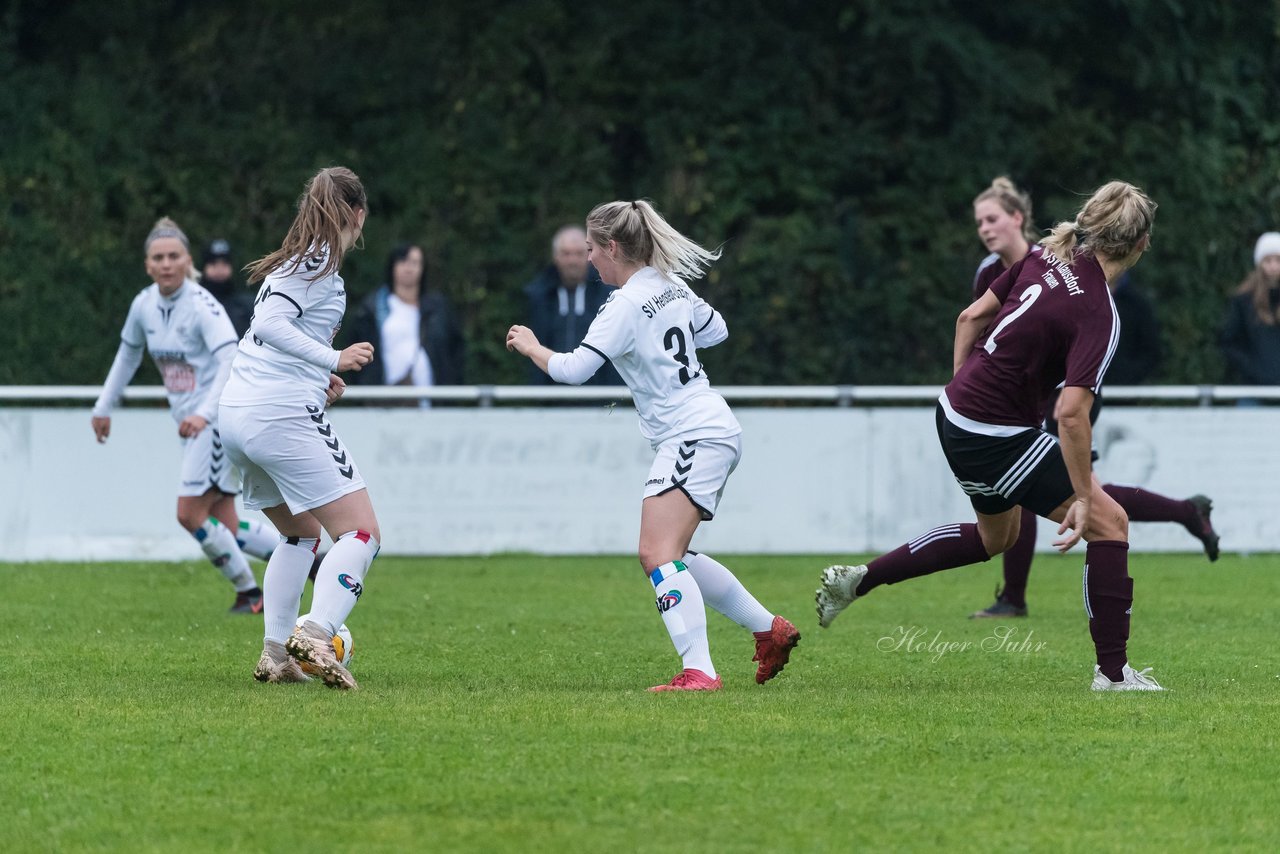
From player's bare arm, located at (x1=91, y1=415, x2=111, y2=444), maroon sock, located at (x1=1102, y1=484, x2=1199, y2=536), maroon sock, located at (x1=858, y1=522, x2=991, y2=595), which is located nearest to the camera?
maroon sock, located at (x1=858, y1=522, x2=991, y2=595)

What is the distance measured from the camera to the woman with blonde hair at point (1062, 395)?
271 inches

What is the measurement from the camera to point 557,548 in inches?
539

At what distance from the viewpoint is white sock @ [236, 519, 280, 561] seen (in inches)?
427

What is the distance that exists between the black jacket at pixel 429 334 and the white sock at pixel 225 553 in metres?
3.84

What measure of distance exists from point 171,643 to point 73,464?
5.02 meters

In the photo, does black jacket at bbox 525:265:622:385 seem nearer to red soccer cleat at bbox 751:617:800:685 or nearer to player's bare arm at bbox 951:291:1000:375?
player's bare arm at bbox 951:291:1000:375

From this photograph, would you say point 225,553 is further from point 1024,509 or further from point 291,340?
point 1024,509

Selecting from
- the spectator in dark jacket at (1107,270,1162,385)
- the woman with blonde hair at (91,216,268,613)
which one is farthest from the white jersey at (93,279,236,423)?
the spectator in dark jacket at (1107,270,1162,385)

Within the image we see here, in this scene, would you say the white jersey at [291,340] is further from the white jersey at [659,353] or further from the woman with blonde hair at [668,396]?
the white jersey at [659,353]

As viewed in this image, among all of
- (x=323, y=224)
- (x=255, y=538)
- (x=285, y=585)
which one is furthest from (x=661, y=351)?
(x=255, y=538)

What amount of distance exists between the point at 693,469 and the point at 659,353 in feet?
1.42

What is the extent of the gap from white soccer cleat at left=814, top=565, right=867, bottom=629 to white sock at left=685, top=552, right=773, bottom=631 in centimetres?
63

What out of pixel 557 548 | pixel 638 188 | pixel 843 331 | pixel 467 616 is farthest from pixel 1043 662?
pixel 638 188

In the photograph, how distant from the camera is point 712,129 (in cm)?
1806
